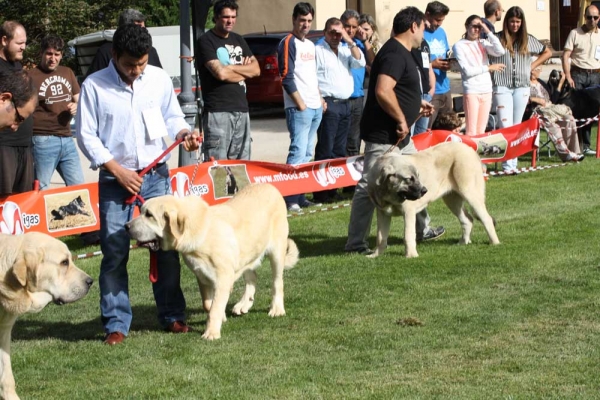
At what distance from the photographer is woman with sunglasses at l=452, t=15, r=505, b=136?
546 inches

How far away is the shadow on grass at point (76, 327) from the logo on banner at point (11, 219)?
182cm

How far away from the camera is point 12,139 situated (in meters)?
9.32

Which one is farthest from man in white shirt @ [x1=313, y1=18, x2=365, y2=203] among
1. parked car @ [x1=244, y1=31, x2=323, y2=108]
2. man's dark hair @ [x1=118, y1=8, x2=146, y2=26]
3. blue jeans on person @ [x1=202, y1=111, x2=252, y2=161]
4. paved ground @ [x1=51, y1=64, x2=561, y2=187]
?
parked car @ [x1=244, y1=31, x2=323, y2=108]

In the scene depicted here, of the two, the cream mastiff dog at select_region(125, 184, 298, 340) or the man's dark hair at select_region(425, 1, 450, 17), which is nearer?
the cream mastiff dog at select_region(125, 184, 298, 340)

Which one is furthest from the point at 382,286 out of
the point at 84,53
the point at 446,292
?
the point at 84,53

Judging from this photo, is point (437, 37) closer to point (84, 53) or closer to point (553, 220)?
point (553, 220)

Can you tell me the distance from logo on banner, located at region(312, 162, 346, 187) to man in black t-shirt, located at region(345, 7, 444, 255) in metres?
2.41

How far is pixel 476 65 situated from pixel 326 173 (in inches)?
118

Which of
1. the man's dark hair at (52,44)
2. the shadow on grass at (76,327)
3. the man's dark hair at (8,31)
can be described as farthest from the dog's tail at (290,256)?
the man's dark hair at (52,44)

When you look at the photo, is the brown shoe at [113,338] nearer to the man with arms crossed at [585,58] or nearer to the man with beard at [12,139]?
the man with beard at [12,139]

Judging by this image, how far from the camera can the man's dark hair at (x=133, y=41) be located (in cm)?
643

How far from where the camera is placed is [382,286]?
8281 millimetres

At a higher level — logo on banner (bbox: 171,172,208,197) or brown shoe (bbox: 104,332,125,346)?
logo on banner (bbox: 171,172,208,197)

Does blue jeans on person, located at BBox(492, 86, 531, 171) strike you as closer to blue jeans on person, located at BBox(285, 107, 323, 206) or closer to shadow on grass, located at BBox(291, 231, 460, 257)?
blue jeans on person, located at BBox(285, 107, 323, 206)
